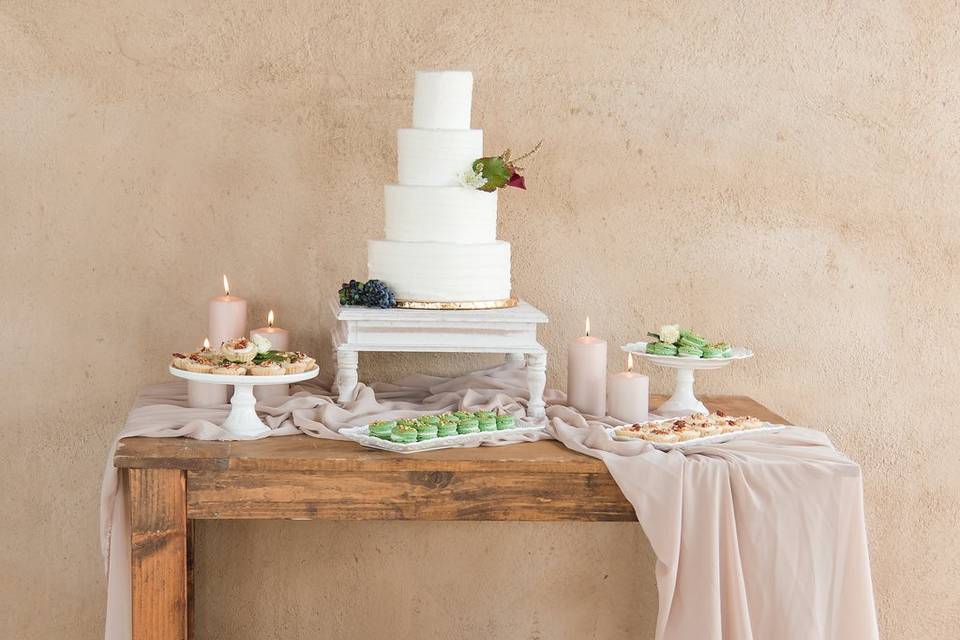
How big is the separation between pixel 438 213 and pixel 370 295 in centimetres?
22

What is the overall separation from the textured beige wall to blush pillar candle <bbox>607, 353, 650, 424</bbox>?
477 millimetres

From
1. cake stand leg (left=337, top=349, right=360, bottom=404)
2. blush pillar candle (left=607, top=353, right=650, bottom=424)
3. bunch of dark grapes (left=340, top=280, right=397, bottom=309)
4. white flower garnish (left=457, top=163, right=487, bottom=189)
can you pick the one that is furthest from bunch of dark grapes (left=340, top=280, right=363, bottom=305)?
blush pillar candle (left=607, top=353, right=650, bottom=424)

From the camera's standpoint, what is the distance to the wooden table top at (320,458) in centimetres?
194

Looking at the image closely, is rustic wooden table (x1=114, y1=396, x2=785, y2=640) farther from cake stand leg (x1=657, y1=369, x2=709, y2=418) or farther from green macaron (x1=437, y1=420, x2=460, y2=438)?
cake stand leg (x1=657, y1=369, x2=709, y2=418)

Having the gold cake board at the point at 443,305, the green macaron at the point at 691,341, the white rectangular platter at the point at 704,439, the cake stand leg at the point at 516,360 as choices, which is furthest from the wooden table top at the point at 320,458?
the cake stand leg at the point at 516,360

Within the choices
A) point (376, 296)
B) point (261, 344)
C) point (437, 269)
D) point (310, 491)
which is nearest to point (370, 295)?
point (376, 296)

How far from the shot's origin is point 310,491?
1.96 meters

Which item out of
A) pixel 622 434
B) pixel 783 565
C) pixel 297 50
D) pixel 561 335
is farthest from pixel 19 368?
pixel 783 565

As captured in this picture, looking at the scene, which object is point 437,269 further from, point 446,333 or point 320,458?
point 320,458

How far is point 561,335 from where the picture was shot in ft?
9.00

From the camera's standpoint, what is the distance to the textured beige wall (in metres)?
2.62

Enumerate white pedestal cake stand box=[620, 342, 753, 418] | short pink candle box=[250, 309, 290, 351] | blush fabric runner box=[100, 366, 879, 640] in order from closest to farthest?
blush fabric runner box=[100, 366, 879, 640]
white pedestal cake stand box=[620, 342, 753, 418]
short pink candle box=[250, 309, 290, 351]

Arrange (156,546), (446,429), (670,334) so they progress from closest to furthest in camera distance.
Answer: (156,546), (446,429), (670,334)

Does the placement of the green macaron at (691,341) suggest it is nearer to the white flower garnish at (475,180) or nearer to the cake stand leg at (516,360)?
the cake stand leg at (516,360)
